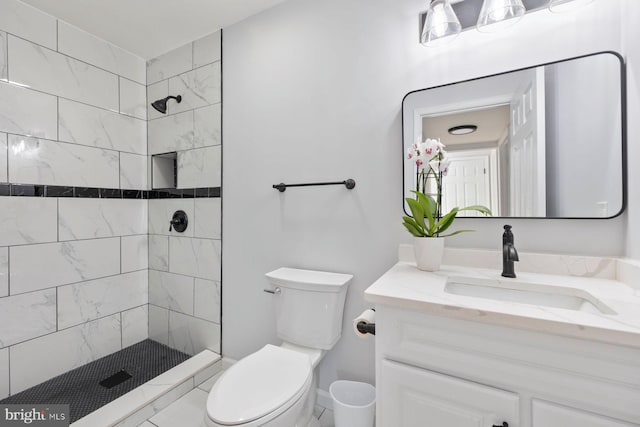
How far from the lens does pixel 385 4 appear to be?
55.0 inches

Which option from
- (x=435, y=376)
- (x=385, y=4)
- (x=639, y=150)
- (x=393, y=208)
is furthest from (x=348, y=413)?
(x=385, y=4)

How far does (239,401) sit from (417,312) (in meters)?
0.71

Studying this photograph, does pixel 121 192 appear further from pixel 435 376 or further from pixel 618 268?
pixel 618 268

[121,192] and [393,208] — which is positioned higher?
[121,192]

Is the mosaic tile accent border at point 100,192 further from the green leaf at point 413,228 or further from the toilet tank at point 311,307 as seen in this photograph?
the green leaf at point 413,228

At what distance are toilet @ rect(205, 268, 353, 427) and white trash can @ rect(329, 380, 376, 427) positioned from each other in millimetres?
133

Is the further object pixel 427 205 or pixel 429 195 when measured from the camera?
pixel 429 195

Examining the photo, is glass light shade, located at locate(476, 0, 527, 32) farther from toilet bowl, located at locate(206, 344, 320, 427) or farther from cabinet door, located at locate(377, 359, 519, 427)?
toilet bowl, located at locate(206, 344, 320, 427)

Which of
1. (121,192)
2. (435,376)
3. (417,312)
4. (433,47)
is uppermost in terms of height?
(433,47)

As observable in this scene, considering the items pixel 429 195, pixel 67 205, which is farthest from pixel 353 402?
pixel 67 205

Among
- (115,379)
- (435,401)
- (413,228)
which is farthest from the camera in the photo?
(115,379)

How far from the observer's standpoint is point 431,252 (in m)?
1.14

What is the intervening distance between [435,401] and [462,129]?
1040 millimetres

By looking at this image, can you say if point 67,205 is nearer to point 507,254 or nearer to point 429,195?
point 429,195
